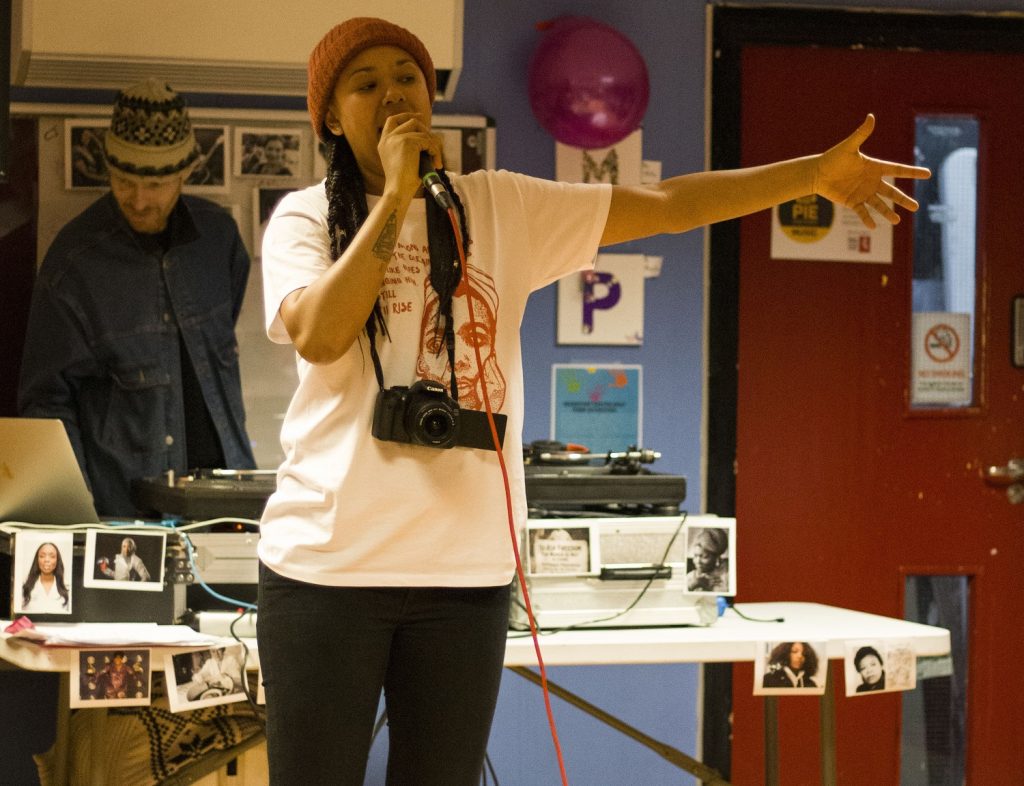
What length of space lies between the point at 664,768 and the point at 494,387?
6.87ft

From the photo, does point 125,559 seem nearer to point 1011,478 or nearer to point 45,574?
point 45,574

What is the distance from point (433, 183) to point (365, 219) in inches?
4.5

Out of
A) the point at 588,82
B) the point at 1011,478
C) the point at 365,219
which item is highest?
the point at 588,82

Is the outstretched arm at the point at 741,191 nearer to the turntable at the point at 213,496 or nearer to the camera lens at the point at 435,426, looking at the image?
the camera lens at the point at 435,426

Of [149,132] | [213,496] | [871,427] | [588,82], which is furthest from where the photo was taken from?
[871,427]

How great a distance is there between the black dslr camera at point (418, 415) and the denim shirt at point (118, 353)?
1.55 meters

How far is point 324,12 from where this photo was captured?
9.50ft

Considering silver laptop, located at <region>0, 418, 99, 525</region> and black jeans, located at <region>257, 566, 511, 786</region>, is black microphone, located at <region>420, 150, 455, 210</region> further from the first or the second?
silver laptop, located at <region>0, 418, 99, 525</region>

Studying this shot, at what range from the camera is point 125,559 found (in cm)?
200

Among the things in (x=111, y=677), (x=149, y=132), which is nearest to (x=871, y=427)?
(x=149, y=132)

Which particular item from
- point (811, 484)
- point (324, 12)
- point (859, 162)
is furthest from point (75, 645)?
point (811, 484)

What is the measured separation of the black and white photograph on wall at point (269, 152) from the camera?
3.02 m

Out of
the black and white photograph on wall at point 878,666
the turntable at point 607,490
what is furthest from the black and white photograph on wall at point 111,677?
the black and white photograph on wall at point 878,666

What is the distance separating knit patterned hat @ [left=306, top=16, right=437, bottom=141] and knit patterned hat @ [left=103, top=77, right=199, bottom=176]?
1.31 meters
